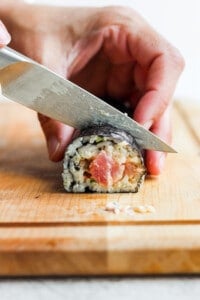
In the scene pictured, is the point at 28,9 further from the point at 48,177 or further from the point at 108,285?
the point at 108,285

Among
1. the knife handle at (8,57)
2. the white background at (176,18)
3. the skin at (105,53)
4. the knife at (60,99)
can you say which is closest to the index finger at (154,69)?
the skin at (105,53)

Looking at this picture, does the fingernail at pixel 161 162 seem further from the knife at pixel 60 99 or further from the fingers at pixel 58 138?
the fingers at pixel 58 138

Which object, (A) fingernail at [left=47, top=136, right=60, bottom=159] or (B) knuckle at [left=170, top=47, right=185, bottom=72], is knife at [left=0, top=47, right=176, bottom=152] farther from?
(B) knuckle at [left=170, top=47, right=185, bottom=72]

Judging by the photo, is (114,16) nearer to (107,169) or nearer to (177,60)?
(177,60)

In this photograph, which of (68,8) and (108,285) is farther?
(68,8)

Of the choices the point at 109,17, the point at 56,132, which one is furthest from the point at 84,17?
the point at 56,132

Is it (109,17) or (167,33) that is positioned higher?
(109,17)

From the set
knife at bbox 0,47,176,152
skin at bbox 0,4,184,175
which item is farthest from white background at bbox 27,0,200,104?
knife at bbox 0,47,176,152

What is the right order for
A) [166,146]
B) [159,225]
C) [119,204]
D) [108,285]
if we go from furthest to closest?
[166,146] < [119,204] < [159,225] < [108,285]
